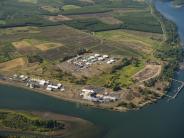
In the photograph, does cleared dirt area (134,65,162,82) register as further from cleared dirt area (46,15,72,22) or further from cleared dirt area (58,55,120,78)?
cleared dirt area (46,15,72,22)

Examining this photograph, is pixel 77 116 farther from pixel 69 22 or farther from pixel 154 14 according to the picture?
pixel 154 14

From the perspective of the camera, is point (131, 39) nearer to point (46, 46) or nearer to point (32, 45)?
point (46, 46)

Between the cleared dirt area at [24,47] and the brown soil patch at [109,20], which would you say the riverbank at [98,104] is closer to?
the cleared dirt area at [24,47]

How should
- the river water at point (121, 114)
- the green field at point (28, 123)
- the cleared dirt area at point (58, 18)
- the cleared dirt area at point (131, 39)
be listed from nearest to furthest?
the green field at point (28, 123)
the river water at point (121, 114)
the cleared dirt area at point (131, 39)
the cleared dirt area at point (58, 18)

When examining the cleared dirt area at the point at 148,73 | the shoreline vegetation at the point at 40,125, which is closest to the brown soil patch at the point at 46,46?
the cleared dirt area at the point at 148,73

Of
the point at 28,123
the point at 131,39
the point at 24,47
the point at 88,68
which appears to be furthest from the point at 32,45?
the point at 28,123
